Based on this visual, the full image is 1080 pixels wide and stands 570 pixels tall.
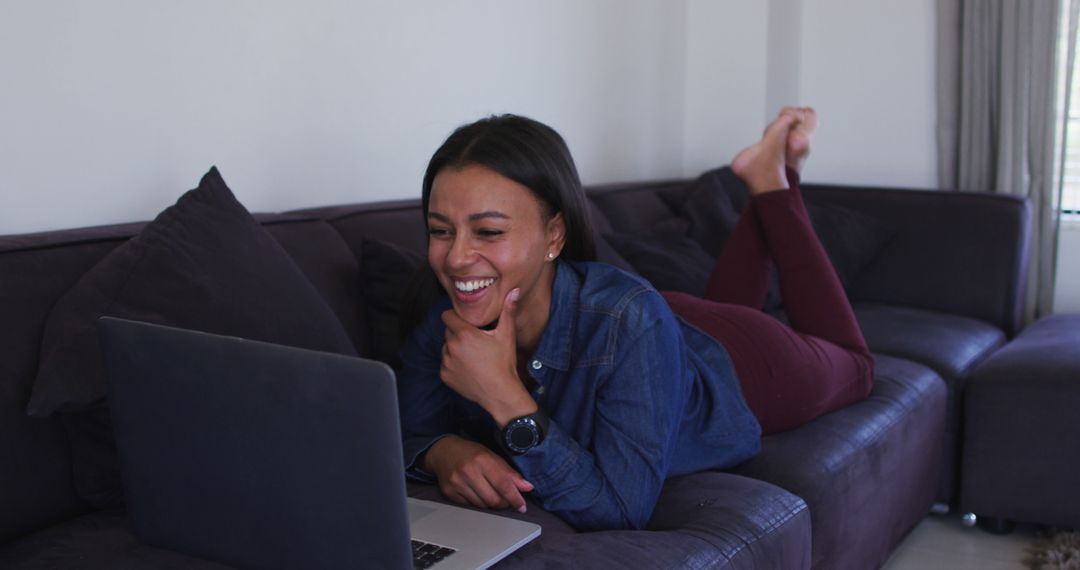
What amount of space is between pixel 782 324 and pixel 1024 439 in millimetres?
717

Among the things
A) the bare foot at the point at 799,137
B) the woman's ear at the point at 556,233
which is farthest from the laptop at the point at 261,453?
the bare foot at the point at 799,137

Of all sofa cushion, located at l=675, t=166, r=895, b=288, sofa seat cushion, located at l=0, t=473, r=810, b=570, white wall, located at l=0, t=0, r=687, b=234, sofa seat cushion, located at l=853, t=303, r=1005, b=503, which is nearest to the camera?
sofa seat cushion, located at l=0, t=473, r=810, b=570

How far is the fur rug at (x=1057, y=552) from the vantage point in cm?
238

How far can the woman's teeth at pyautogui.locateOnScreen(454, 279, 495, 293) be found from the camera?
154cm

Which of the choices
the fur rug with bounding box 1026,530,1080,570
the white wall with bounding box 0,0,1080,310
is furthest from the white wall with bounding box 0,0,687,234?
the fur rug with bounding box 1026,530,1080,570

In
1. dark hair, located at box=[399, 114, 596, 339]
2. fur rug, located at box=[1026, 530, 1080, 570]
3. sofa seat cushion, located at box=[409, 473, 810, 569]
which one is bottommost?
fur rug, located at box=[1026, 530, 1080, 570]

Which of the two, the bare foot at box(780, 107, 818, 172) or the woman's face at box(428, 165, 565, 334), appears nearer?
the woman's face at box(428, 165, 565, 334)

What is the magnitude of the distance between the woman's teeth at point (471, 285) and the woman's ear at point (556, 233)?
0.14 meters

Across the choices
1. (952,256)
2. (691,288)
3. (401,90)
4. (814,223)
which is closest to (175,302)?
(401,90)

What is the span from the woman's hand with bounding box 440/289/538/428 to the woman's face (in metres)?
0.05

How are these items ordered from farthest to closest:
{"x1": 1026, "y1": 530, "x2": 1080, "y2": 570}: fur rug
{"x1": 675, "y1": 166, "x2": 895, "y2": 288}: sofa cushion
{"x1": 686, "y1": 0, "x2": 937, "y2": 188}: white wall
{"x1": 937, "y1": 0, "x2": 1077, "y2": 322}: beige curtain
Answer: {"x1": 686, "y1": 0, "x2": 937, "y2": 188}: white wall → {"x1": 937, "y1": 0, "x2": 1077, "y2": 322}: beige curtain → {"x1": 675, "y1": 166, "x2": 895, "y2": 288}: sofa cushion → {"x1": 1026, "y1": 530, "x2": 1080, "y2": 570}: fur rug

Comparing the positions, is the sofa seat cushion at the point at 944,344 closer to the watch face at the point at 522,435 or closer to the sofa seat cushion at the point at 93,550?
the watch face at the point at 522,435

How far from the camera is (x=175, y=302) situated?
1577 mm

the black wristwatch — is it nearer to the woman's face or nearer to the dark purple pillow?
the woman's face
